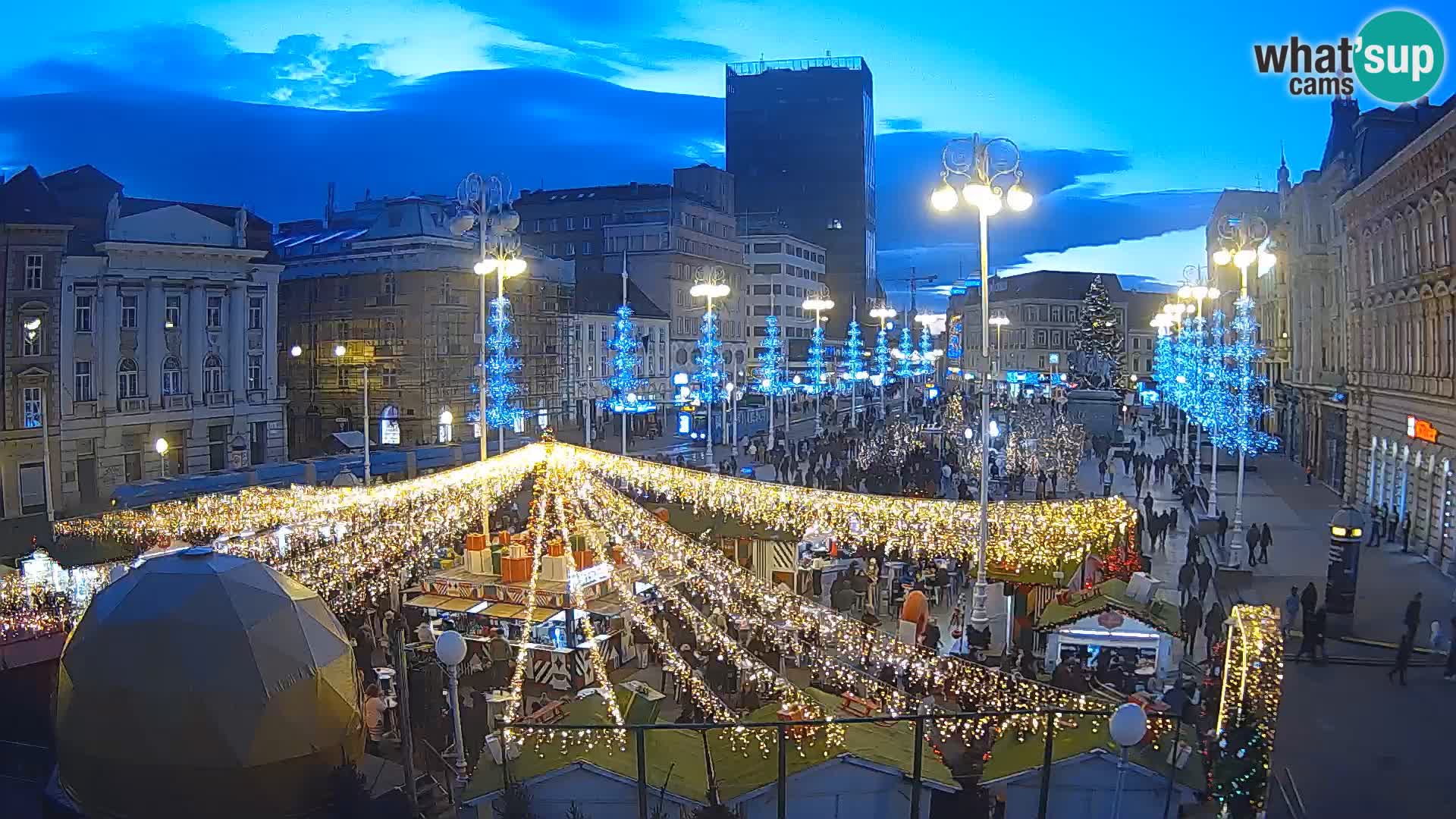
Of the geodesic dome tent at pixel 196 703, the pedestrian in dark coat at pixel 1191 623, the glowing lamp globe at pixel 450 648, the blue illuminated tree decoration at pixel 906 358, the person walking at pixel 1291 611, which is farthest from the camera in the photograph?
the blue illuminated tree decoration at pixel 906 358

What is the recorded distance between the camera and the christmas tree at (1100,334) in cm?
7919

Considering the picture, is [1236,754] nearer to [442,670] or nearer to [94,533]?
[442,670]

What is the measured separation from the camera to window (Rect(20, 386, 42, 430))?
39000 mm

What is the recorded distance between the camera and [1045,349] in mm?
129875

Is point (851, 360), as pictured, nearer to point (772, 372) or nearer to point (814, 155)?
point (772, 372)

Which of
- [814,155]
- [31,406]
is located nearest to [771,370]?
[31,406]

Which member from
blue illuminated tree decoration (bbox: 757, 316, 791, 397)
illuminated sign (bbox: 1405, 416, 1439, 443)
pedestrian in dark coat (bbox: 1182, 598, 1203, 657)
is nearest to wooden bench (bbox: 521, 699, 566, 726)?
pedestrian in dark coat (bbox: 1182, 598, 1203, 657)

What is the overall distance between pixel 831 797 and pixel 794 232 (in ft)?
503

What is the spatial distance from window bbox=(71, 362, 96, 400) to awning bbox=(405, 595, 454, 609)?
29953 mm

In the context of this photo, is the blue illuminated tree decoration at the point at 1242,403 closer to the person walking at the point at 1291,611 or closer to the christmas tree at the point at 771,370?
the person walking at the point at 1291,611

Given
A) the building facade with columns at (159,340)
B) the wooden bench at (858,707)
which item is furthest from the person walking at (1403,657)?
the building facade with columns at (159,340)

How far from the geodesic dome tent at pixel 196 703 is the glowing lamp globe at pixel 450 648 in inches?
45.0

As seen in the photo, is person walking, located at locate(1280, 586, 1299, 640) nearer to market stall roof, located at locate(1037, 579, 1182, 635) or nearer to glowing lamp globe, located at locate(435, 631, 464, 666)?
market stall roof, located at locate(1037, 579, 1182, 635)

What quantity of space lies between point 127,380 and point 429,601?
3200 centimetres
